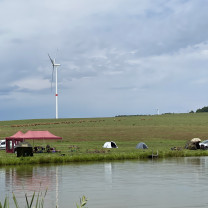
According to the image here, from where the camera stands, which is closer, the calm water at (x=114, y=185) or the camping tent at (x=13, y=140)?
Answer: the calm water at (x=114, y=185)

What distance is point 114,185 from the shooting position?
104ft

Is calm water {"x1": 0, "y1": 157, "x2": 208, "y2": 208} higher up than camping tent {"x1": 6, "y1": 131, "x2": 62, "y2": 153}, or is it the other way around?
camping tent {"x1": 6, "y1": 131, "x2": 62, "y2": 153}

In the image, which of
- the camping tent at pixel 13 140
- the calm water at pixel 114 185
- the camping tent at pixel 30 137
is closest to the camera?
the calm water at pixel 114 185

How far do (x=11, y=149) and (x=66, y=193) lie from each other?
40.5m

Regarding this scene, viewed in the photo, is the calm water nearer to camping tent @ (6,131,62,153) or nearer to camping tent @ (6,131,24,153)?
camping tent @ (6,131,62,153)

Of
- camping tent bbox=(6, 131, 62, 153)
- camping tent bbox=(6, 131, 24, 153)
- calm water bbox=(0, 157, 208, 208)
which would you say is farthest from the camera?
camping tent bbox=(6, 131, 24, 153)

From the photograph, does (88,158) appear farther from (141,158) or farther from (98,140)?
(98,140)

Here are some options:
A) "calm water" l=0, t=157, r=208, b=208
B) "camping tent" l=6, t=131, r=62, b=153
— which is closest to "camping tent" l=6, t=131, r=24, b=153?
"camping tent" l=6, t=131, r=62, b=153

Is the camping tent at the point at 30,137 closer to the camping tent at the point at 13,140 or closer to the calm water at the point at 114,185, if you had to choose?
the camping tent at the point at 13,140


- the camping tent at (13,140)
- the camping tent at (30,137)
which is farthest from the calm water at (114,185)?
the camping tent at (13,140)

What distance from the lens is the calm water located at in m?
24.0

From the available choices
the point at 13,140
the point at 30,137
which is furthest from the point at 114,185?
the point at 13,140

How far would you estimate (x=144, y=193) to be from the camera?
27.4m

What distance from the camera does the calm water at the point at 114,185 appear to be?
24000 mm
